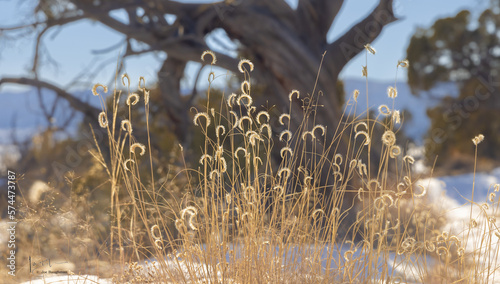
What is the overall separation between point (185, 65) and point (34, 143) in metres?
3.11

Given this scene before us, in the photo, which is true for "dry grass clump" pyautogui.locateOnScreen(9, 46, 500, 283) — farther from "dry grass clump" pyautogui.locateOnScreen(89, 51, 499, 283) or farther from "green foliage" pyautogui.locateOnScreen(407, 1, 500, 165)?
"green foliage" pyautogui.locateOnScreen(407, 1, 500, 165)

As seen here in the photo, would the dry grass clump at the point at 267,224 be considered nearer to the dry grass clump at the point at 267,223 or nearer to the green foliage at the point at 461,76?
the dry grass clump at the point at 267,223

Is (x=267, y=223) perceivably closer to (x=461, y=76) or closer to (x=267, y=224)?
(x=267, y=224)

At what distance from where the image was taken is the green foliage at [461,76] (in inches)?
527

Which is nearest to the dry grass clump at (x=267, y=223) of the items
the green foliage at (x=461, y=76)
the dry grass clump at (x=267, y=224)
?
the dry grass clump at (x=267, y=224)

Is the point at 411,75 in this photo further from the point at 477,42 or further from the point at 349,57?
the point at 349,57

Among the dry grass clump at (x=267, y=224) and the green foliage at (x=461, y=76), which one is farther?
the green foliage at (x=461, y=76)

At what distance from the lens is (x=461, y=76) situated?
13664 millimetres

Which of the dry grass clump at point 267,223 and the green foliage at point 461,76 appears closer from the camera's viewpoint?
the dry grass clump at point 267,223

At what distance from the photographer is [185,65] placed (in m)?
6.73

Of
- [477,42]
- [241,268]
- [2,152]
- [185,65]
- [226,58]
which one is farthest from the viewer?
[477,42]

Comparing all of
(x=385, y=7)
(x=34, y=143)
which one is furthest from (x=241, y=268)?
(x=34, y=143)

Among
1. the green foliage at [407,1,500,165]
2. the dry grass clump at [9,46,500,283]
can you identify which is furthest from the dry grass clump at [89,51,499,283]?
the green foliage at [407,1,500,165]

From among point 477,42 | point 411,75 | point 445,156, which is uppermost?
point 477,42
